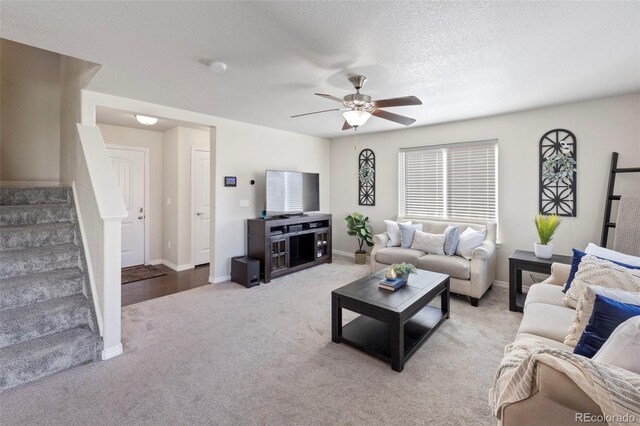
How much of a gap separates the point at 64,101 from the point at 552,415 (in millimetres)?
5299

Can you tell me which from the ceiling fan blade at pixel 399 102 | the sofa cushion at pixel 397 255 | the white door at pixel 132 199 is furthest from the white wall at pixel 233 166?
the ceiling fan blade at pixel 399 102

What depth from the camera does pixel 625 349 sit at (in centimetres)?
111

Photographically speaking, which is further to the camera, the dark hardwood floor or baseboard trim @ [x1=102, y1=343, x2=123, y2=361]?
the dark hardwood floor

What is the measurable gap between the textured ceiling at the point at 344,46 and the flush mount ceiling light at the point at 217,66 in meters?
0.06

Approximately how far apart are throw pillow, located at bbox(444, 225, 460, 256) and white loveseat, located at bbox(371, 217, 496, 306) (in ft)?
0.35

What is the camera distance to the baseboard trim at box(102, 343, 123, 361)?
2.37m

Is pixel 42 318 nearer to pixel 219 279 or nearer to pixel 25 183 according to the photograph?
pixel 219 279

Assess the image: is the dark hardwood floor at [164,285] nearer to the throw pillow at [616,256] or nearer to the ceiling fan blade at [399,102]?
the ceiling fan blade at [399,102]

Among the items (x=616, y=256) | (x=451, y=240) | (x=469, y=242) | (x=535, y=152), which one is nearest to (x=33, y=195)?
(x=451, y=240)

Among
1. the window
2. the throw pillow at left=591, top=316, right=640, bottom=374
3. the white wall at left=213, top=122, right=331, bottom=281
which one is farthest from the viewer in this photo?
the white wall at left=213, top=122, right=331, bottom=281

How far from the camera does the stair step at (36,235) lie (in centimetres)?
262

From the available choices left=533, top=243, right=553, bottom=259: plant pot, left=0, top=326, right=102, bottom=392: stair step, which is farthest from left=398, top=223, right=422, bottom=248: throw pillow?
left=0, top=326, right=102, bottom=392: stair step

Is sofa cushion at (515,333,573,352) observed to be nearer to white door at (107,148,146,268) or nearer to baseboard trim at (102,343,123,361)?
baseboard trim at (102,343,123,361)

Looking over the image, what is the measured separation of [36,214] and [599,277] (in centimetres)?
492
